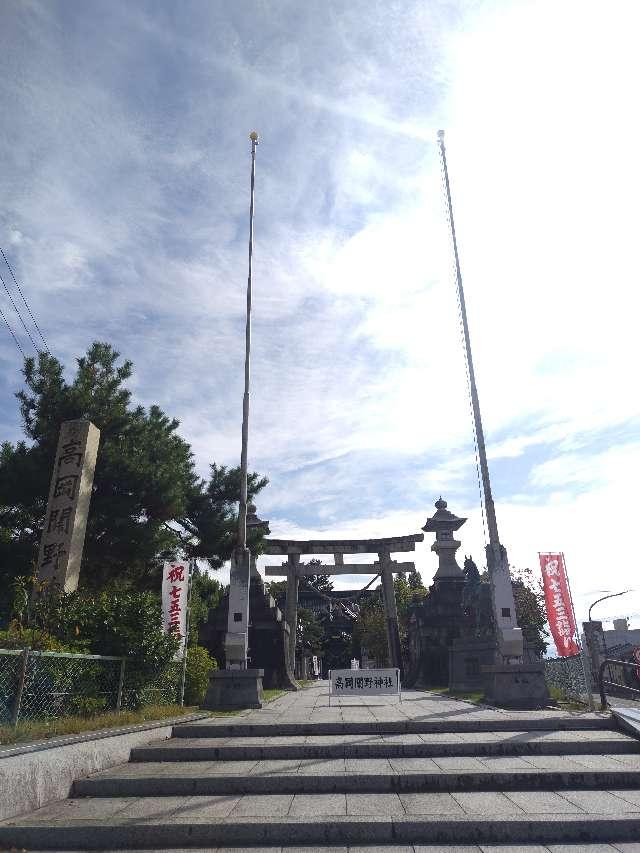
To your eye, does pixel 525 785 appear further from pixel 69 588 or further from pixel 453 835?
pixel 69 588

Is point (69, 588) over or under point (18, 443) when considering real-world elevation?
under

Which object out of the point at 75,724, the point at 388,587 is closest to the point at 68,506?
the point at 75,724

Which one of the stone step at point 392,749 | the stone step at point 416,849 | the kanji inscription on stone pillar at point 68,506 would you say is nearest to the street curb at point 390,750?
the stone step at point 392,749

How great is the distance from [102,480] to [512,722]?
1217 centimetres

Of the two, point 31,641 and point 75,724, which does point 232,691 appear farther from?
point 31,641

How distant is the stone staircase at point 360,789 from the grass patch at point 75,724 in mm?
609

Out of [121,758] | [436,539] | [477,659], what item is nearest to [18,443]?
[121,758]

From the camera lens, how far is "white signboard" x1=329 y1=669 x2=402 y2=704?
11.9 m

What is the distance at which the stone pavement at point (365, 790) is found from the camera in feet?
15.6

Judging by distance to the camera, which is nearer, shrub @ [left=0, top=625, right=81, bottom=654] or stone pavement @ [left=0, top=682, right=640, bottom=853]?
stone pavement @ [left=0, top=682, right=640, bottom=853]

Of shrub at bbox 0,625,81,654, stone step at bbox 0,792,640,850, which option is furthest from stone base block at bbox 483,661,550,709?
shrub at bbox 0,625,81,654

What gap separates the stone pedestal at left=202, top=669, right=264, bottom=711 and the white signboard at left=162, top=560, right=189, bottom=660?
62.3 inches

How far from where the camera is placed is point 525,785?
19.0ft

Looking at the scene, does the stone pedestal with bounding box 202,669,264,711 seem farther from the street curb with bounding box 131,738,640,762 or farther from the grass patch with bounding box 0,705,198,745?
the street curb with bounding box 131,738,640,762
